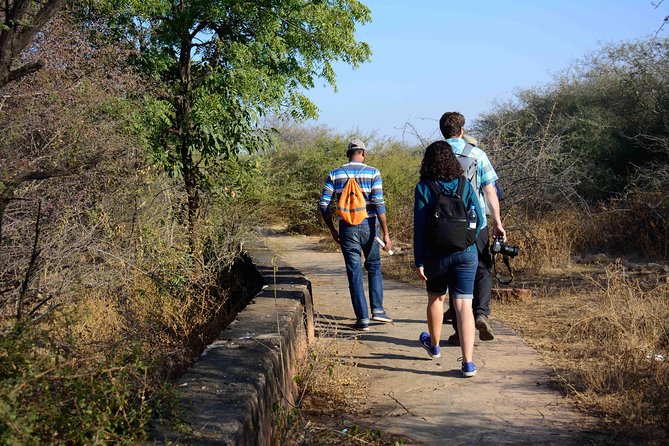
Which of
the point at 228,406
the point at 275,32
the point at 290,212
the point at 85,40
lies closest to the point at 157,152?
the point at 85,40

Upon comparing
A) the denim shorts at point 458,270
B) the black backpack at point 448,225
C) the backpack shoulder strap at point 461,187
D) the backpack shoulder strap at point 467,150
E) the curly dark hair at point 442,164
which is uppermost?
the backpack shoulder strap at point 467,150

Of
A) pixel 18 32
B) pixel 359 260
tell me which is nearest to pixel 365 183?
pixel 359 260

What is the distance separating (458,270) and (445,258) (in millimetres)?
138

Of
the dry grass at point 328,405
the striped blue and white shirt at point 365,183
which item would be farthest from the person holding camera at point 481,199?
the striped blue and white shirt at point 365,183

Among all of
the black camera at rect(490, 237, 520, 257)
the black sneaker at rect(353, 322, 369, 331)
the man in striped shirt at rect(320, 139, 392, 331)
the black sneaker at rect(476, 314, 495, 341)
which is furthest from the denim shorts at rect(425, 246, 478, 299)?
the black sneaker at rect(353, 322, 369, 331)

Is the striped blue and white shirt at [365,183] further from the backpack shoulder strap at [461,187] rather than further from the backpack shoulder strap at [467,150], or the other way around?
the backpack shoulder strap at [461,187]

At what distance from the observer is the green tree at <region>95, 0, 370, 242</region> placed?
10.5 m

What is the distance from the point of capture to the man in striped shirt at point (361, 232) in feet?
26.5

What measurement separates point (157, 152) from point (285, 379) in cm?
568

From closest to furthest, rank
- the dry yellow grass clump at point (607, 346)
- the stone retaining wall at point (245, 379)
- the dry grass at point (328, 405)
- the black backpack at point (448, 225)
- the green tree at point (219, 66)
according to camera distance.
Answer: the stone retaining wall at point (245, 379)
the dry grass at point (328, 405)
the dry yellow grass clump at point (607, 346)
the black backpack at point (448, 225)
the green tree at point (219, 66)

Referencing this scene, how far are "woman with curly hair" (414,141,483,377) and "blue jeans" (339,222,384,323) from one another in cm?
152

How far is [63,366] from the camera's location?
10.8ft

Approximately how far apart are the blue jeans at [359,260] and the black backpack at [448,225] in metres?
1.76

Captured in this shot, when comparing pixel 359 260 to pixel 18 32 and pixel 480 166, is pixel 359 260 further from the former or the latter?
pixel 18 32
